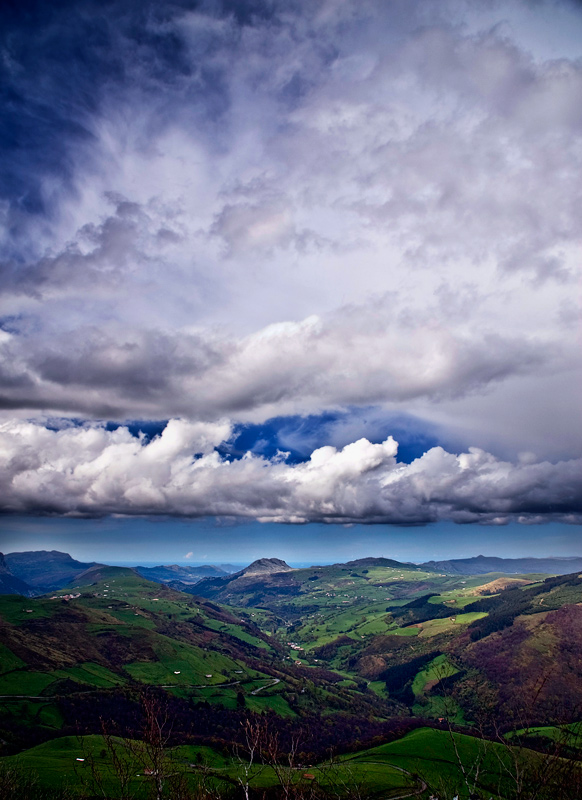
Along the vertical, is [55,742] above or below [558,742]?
below

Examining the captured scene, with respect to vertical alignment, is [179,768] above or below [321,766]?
below

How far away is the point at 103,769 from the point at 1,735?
3217 inches

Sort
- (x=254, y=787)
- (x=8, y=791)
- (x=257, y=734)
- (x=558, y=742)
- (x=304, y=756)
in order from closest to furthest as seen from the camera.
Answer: (x=558, y=742)
(x=257, y=734)
(x=8, y=791)
(x=254, y=787)
(x=304, y=756)

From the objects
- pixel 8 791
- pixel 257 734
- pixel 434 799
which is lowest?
pixel 8 791

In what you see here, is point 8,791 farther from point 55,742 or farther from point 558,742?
point 55,742

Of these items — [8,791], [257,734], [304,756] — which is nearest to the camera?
[257,734]

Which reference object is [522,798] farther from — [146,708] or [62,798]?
[62,798]

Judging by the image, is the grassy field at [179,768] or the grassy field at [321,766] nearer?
the grassy field at [179,768]

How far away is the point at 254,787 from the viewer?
135m

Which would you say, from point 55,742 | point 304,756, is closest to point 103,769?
point 55,742

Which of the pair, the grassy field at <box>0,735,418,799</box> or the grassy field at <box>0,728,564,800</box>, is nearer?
the grassy field at <box>0,735,418,799</box>

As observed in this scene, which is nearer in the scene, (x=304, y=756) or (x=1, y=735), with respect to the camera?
(x=304, y=756)

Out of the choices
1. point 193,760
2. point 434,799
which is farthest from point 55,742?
point 434,799

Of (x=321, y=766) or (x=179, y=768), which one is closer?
(x=321, y=766)
